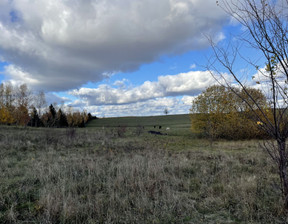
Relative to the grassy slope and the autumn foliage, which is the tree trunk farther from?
the grassy slope

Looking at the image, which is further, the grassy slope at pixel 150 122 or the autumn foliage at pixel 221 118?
the grassy slope at pixel 150 122

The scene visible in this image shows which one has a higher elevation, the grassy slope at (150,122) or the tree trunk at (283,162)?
the tree trunk at (283,162)

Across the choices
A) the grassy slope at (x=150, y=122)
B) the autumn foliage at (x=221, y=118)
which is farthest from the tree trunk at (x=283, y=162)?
the grassy slope at (x=150, y=122)

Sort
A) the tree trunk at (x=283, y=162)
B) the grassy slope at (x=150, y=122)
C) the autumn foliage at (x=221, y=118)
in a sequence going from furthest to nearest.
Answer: the grassy slope at (x=150, y=122)
the autumn foliage at (x=221, y=118)
the tree trunk at (x=283, y=162)

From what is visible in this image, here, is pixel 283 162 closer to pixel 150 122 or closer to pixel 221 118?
pixel 221 118

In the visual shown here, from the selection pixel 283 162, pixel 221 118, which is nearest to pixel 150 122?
pixel 221 118

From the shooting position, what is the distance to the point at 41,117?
2608 inches

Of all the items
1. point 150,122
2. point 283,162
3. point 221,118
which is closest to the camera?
point 283,162

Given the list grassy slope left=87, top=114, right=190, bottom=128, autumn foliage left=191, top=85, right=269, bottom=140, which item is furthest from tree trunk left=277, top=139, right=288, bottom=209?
grassy slope left=87, top=114, right=190, bottom=128

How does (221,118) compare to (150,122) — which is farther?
(150,122)

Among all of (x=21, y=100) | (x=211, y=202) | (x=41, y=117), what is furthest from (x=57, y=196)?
(x=41, y=117)

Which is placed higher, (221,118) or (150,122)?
(221,118)

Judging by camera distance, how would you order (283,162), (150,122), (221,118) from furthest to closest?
(150,122)
(221,118)
(283,162)

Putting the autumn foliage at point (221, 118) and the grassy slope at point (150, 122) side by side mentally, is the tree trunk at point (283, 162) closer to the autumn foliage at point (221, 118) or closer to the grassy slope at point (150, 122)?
the autumn foliage at point (221, 118)
